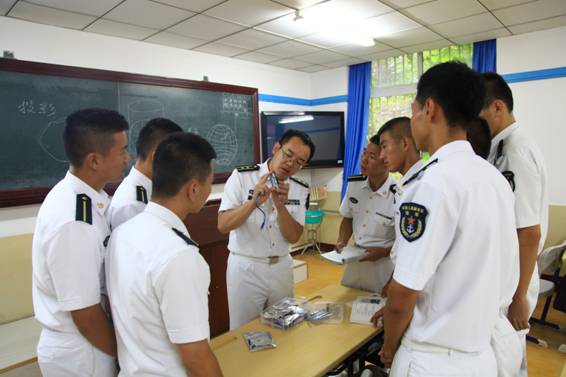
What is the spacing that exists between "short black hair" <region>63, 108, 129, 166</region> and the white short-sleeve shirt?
1.78 m

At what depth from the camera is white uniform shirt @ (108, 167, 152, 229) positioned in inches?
65.1

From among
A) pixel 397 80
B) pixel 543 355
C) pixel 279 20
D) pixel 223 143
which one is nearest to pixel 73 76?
pixel 223 143

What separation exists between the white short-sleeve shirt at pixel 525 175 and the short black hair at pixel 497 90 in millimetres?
142

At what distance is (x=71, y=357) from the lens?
4.29 ft

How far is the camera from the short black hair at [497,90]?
173 centimetres

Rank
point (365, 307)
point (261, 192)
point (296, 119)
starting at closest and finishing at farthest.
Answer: point (365, 307) → point (261, 192) → point (296, 119)

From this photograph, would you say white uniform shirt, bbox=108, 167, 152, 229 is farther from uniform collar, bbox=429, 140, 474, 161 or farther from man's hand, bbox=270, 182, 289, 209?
uniform collar, bbox=429, 140, 474, 161

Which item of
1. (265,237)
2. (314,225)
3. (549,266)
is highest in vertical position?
(265,237)

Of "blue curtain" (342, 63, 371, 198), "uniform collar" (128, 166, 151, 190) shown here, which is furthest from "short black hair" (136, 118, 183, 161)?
"blue curtain" (342, 63, 371, 198)

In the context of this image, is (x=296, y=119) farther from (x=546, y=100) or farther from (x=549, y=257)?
(x=549, y=257)

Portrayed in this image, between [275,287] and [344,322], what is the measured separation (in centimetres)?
58

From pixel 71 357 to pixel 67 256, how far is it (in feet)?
1.31

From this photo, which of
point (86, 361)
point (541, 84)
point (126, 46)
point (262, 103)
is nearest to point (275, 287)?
point (86, 361)

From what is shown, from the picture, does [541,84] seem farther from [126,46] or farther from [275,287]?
[126,46]
